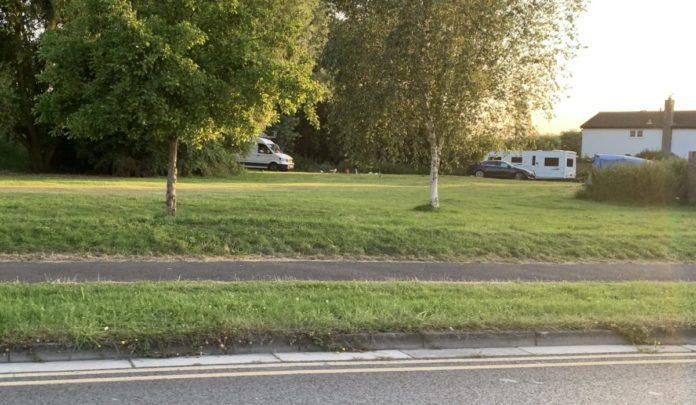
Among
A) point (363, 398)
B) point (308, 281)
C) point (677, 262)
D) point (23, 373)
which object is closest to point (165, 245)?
point (308, 281)

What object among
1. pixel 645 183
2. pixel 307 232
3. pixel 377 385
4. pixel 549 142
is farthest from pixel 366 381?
pixel 549 142

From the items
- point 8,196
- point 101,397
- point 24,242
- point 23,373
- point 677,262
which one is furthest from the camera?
point 8,196

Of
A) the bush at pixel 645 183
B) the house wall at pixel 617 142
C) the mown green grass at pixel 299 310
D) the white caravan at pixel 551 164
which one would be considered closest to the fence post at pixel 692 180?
the bush at pixel 645 183

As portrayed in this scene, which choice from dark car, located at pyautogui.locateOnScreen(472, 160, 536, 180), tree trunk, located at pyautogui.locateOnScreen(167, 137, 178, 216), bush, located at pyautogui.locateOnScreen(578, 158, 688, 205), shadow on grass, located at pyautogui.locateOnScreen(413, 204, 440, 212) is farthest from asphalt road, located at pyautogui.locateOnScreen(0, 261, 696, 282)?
dark car, located at pyautogui.locateOnScreen(472, 160, 536, 180)

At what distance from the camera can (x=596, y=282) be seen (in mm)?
11570

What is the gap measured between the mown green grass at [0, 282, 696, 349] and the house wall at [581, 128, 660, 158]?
6547 centimetres

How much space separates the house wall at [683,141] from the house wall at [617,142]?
5.40 feet

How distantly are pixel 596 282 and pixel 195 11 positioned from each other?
30.3ft

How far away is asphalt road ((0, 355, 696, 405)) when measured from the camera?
530 cm

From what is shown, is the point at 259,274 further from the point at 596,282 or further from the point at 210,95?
the point at 596,282

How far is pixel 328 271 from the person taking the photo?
11555mm

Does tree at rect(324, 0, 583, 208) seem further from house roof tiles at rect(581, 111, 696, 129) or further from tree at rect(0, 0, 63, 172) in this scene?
house roof tiles at rect(581, 111, 696, 129)

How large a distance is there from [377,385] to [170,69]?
920 centimetres

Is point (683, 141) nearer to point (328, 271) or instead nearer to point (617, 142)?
point (617, 142)
